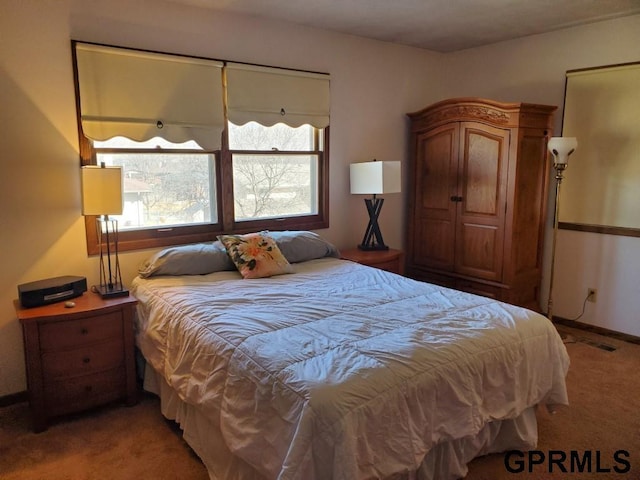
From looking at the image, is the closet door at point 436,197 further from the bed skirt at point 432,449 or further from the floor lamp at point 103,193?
the floor lamp at point 103,193

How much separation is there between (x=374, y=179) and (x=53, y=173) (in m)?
2.22

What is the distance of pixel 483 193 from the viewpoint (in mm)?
3791

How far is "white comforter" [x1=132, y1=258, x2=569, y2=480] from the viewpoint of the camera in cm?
157

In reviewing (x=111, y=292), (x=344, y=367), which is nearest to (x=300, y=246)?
(x=111, y=292)

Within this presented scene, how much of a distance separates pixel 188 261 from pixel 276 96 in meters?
1.41

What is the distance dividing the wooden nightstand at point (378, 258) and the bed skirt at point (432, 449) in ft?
5.38

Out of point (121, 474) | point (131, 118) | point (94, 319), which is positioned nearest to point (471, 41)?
point (131, 118)

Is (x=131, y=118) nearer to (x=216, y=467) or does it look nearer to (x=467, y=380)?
(x=216, y=467)

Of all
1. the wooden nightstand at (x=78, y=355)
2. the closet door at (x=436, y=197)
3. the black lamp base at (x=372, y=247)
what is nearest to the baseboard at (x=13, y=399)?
the wooden nightstand at (x=78, y=355)

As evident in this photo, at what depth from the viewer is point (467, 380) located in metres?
1.87

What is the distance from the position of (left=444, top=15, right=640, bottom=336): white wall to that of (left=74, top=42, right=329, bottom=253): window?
1.67m

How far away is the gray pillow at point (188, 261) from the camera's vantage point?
2.91 m

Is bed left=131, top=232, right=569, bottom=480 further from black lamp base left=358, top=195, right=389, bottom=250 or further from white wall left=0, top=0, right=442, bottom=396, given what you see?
black lamp base left=358, top=195, right=389, bottom=250

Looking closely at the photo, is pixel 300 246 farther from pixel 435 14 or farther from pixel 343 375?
pixel 435 14
